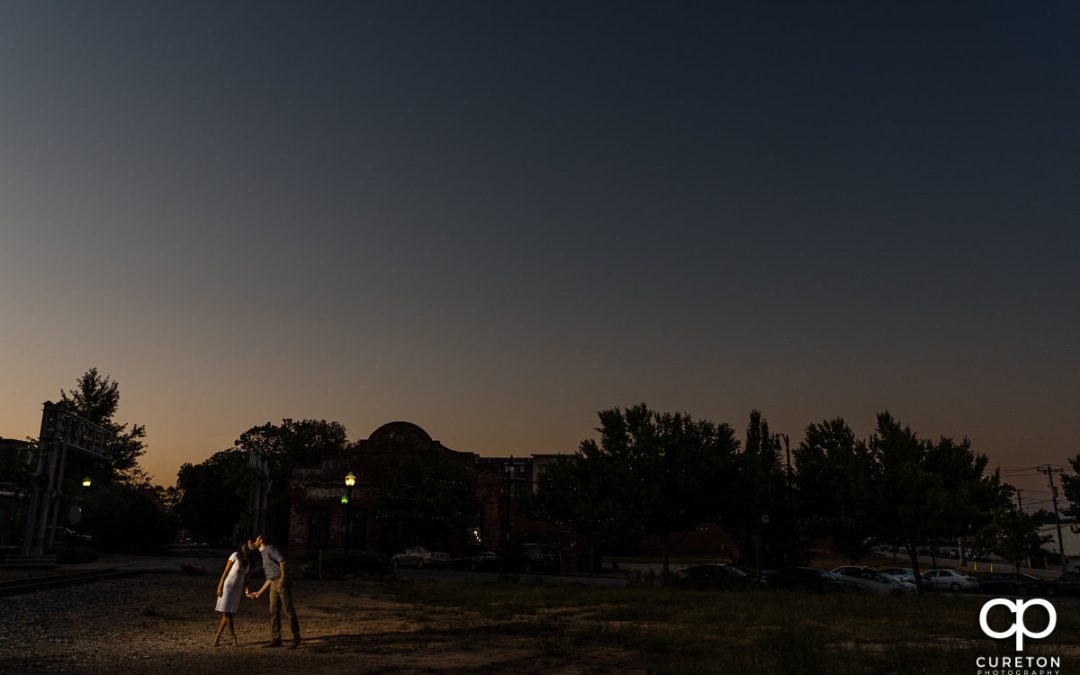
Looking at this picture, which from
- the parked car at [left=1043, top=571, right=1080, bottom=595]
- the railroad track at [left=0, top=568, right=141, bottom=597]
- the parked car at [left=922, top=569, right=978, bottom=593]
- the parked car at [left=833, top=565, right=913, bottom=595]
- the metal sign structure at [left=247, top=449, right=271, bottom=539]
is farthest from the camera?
the metal sign structure at [left=247, top=449, right=271, bottom=539]

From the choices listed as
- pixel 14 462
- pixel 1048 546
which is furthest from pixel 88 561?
pixel 1048 546

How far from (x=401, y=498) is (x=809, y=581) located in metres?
26.8

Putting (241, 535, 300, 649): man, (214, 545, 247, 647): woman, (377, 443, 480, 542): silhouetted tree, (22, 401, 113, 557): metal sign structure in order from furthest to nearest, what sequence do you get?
(377, 443, 480, 542): silhouetted tree → (22, 401, 113, 557): metal sign structure → (214, 545, 247, 647): woman → (241, 535, 300, 649): man

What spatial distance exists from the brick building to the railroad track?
18.8 metres

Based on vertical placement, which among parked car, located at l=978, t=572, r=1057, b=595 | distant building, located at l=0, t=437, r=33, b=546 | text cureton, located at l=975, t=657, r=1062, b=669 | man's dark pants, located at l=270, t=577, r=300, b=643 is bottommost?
parked car, located at l=978, t=572, r=1057, b=595

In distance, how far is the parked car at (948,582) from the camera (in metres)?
37.2

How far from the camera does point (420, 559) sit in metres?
45.9

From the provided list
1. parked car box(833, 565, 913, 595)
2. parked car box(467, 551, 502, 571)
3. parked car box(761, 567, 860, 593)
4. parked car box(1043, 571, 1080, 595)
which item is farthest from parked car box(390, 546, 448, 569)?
parked car box(1043, 571, 1080, 595)

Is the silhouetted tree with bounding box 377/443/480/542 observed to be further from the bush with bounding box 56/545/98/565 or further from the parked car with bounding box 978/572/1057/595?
Answer: the parked car with bounding box 978/572/1057/595

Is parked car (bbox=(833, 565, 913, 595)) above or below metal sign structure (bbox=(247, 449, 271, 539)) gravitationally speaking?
below

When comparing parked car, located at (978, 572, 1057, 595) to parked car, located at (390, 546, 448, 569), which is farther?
parked car, located at (390, 546, 448, 569)

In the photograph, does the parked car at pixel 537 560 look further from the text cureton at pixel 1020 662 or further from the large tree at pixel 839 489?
the text cureton at pixel 1020 662

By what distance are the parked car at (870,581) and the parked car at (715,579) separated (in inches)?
137

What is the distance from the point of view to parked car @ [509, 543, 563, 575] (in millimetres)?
43344
